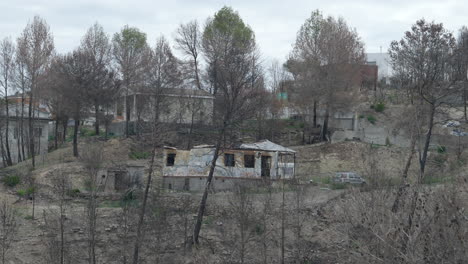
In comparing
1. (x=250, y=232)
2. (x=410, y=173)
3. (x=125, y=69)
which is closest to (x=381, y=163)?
(x=410, y=173)

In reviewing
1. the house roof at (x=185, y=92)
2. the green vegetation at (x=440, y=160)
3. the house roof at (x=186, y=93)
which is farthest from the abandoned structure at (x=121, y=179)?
the green vegetation at (x=440, y=160)

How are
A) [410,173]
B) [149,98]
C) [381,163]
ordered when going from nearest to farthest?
[410,173], [381,163], [149,98]

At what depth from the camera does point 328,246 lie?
72.0ft

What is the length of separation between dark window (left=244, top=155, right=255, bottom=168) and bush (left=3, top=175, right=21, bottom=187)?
10845 mm

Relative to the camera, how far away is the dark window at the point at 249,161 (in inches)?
1114

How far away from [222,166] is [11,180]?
10.0m

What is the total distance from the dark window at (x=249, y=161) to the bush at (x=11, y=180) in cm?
1084

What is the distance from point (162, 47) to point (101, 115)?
11.4m

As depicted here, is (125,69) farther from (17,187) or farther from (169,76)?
(17,187)

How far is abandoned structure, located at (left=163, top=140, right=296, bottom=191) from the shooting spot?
90.5 feet

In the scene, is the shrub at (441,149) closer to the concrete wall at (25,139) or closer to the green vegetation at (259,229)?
the green vegetation at (259,229)

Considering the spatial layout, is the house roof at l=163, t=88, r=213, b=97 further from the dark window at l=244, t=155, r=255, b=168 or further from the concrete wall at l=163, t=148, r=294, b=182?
the dark window at l=244, t=155, r=255, b=168

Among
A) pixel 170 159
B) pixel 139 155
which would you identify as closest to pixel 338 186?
pixel 170 159

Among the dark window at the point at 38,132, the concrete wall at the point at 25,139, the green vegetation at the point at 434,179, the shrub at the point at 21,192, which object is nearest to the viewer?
the green vegetation at the point at 434,179
